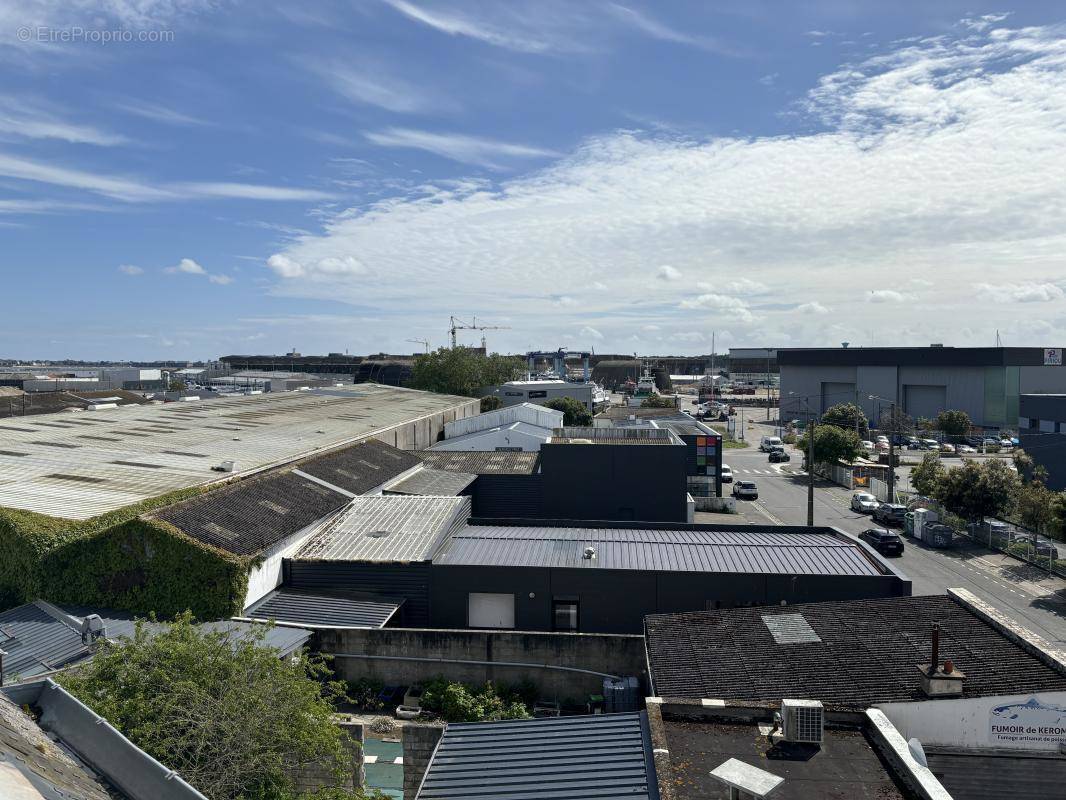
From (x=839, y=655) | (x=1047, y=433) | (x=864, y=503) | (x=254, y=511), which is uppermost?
(x=1047, y=433)

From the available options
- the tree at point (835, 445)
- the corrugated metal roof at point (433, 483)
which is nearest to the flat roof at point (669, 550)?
the corrugated metal roof at point (433, 483)

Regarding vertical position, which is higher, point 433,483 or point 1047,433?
point 1047,433

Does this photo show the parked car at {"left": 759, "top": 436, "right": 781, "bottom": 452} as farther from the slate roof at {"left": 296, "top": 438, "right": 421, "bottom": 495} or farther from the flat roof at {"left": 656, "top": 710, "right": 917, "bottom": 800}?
the flat roof at {"left": 656, "top": 710, "right": 917, "bottom": 800}

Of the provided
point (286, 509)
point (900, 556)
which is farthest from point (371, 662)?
point (900, 556)

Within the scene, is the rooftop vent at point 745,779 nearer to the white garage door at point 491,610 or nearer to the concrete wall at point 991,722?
the concrete wall at point 991,722

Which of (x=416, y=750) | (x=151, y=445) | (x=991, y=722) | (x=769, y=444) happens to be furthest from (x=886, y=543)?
(x=769, y=444)

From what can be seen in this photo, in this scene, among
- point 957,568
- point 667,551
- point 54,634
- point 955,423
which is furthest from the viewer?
point 955,423

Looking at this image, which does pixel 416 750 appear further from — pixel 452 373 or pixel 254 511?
pixel 452 373
